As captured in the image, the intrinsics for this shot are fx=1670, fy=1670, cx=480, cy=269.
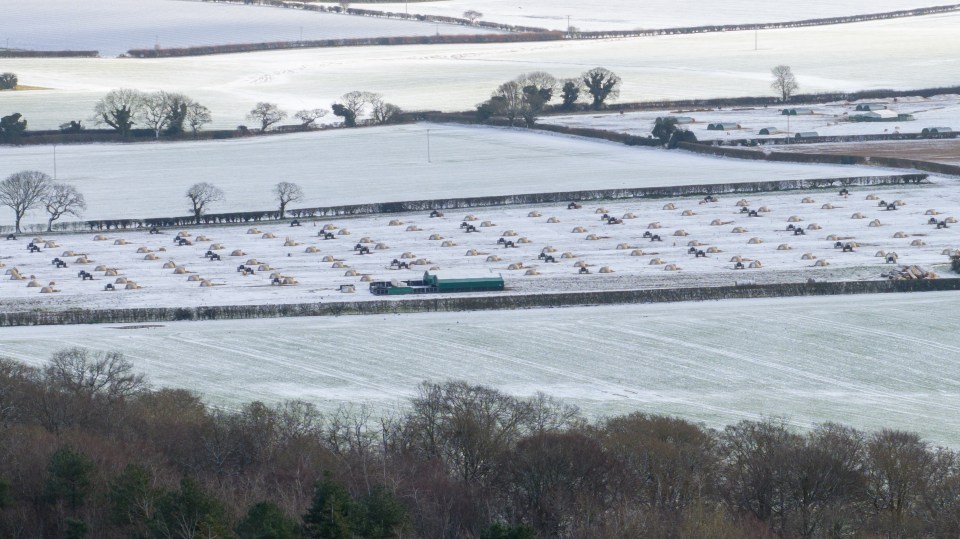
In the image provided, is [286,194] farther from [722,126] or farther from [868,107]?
[868,107]

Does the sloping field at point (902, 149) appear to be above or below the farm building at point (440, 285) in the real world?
above

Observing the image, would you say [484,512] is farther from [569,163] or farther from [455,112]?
[455,112]

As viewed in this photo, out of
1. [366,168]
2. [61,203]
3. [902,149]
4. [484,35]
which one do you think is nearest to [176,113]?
[366,168]

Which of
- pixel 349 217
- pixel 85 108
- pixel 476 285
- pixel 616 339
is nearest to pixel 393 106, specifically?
pixel 85 108

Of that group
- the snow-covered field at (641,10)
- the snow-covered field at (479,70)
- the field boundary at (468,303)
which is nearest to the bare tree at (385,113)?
the snow-covered field at (479,70)

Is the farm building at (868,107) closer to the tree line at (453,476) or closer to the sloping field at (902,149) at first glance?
the sloping field at (902,149)

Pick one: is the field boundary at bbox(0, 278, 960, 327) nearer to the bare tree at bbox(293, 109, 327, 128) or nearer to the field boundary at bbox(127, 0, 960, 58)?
the bare tree at bbox(293, 109, 327, 128)
